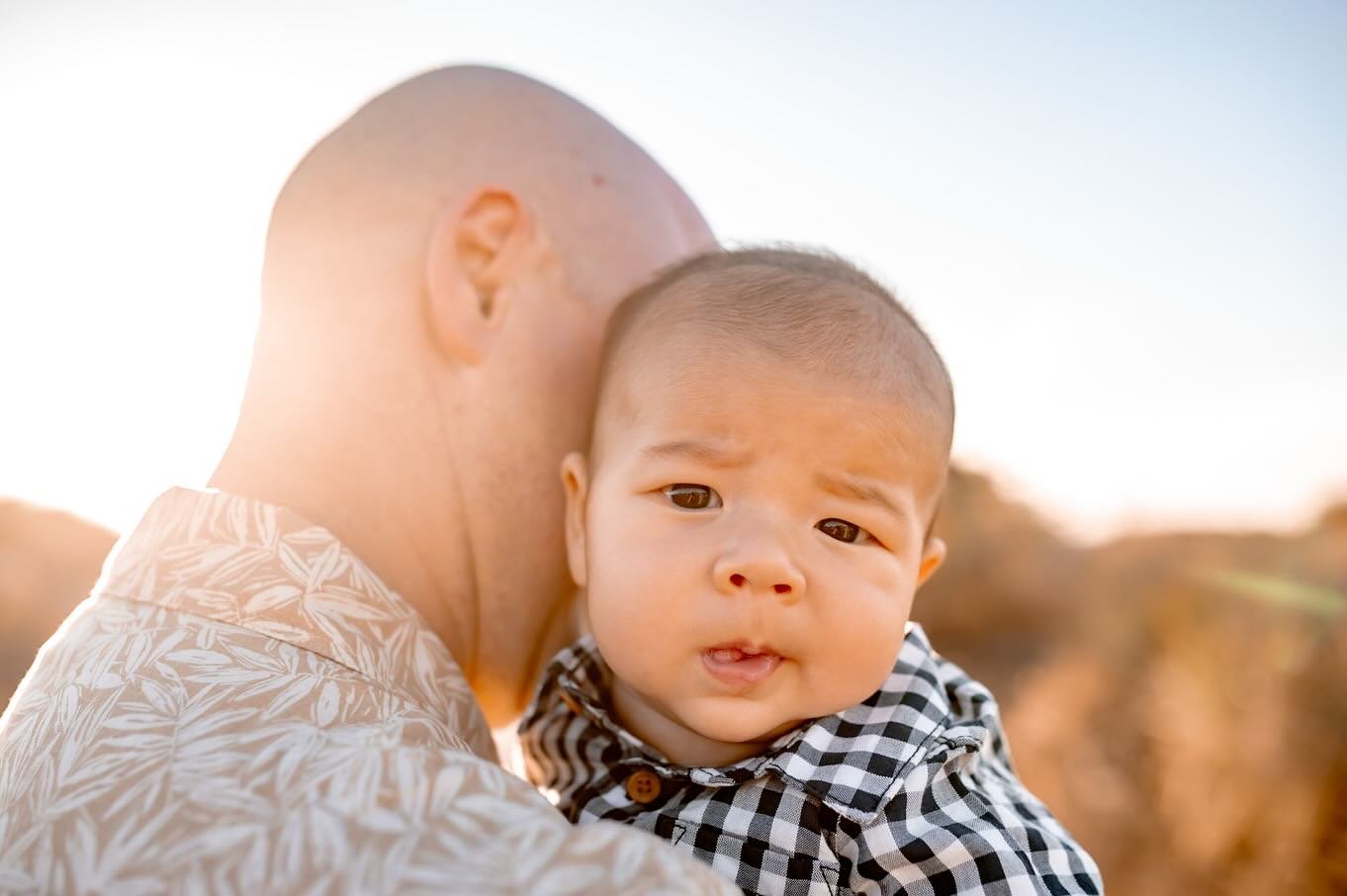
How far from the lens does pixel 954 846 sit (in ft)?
5.01

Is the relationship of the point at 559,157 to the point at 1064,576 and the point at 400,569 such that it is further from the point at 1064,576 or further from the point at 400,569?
the point at 1064,576

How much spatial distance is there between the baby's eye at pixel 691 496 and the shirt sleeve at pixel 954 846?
583mm

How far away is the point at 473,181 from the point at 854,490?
1.12 metres

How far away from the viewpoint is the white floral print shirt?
39.2 inches

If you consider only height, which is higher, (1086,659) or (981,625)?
(1086,659)

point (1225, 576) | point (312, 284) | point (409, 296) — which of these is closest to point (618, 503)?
point (409, 296)

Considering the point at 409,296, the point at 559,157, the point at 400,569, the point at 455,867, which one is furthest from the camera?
the point at 559,157

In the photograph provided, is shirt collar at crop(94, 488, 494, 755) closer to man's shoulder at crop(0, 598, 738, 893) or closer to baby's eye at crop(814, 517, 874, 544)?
man's shoulder at crop(0, 598, 738, 893)

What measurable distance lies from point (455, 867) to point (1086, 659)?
7008 mm

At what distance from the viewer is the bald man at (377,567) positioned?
1036mm

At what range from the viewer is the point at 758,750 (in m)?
1.90

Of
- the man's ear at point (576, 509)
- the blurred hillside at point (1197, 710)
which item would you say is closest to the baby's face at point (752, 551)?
the man's ear at point (576, 509)

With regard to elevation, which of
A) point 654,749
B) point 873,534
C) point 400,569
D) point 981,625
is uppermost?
point 873,534

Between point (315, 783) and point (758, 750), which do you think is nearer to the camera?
point (315, 783)
